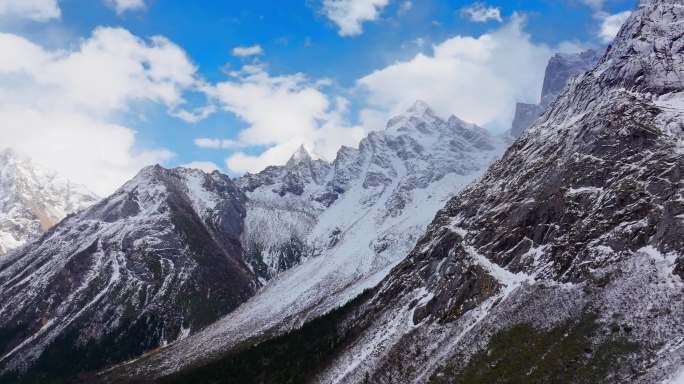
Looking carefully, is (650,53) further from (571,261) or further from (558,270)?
(558,270)

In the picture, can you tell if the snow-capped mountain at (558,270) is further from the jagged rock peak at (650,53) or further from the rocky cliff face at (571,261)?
the jagged rock peak at (650,53)

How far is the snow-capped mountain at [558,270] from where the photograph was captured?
86.7 meters

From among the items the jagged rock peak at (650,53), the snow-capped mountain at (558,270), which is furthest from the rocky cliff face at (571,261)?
the jagged rock peak at (650,53)

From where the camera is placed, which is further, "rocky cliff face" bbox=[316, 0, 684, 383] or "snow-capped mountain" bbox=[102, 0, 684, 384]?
"snow-capped mountain" bbox=[102, 0, 684, 384]

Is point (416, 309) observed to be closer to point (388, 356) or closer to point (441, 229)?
point (388, 356)

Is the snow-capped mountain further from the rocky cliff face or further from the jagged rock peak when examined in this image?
the jagged rock peak

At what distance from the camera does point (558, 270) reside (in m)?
108

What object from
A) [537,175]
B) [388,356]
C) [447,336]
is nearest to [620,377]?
[447,336]

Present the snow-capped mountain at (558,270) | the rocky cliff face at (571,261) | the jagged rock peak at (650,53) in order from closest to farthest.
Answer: the rocky cliff face at (571,261)
the snow-capped mountain at (558,270)
the jagged rock peak at (650,53)

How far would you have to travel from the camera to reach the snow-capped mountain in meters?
86.7

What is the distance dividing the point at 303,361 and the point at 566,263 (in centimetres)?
7540

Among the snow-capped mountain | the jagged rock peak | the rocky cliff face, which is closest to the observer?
the rocky cliff face

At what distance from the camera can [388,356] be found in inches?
4734

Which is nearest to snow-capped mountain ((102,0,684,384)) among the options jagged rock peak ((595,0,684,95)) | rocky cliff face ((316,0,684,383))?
rocky cliff face ((316,0,684,383))
